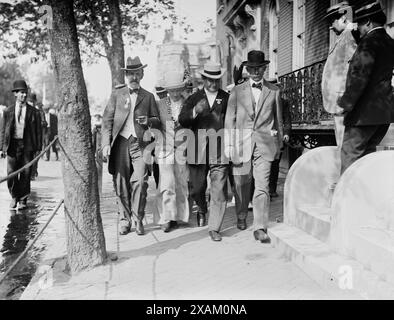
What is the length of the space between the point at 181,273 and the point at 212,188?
192 cm

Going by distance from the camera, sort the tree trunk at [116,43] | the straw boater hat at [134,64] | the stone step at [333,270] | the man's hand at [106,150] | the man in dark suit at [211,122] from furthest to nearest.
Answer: the tree trunk at [116,43] < the straw boater hat at [134,64] < the man's hand at [106,150] < the man in dark suit at [211,122] < the stone step at [333,270]

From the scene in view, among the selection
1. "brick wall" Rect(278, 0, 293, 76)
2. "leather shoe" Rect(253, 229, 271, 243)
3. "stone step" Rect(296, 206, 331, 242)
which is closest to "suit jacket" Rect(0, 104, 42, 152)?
"leather shoe" Rect(253, 229, 271, 243)

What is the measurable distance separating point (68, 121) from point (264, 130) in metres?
2.37

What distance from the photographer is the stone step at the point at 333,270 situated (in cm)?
388

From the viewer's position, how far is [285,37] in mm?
13859

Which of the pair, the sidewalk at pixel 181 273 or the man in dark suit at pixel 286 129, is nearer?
the sidewalk at pixel 181 273

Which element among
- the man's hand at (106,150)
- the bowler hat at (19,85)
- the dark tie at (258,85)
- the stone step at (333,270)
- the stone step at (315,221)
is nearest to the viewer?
the stone step at (333,270)

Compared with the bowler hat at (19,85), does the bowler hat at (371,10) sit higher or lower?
higher

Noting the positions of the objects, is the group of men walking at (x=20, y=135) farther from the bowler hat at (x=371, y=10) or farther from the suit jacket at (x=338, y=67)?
the bowler hat at (x=371, y=10)

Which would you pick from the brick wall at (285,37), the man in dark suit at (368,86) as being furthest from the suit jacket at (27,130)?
the brick wall at (285,37)

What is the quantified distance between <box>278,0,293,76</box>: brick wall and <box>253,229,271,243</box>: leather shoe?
26.4ft

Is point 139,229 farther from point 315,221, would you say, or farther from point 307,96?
point 307,96

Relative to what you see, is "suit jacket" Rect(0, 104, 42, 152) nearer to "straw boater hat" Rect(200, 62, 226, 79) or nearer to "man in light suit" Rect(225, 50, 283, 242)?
"straw boater hat" Rect(200, 62, 226, 79)

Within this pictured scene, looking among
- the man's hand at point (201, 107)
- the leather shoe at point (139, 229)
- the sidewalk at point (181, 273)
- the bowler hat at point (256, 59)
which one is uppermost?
the bowler hat at point (256, 59)
